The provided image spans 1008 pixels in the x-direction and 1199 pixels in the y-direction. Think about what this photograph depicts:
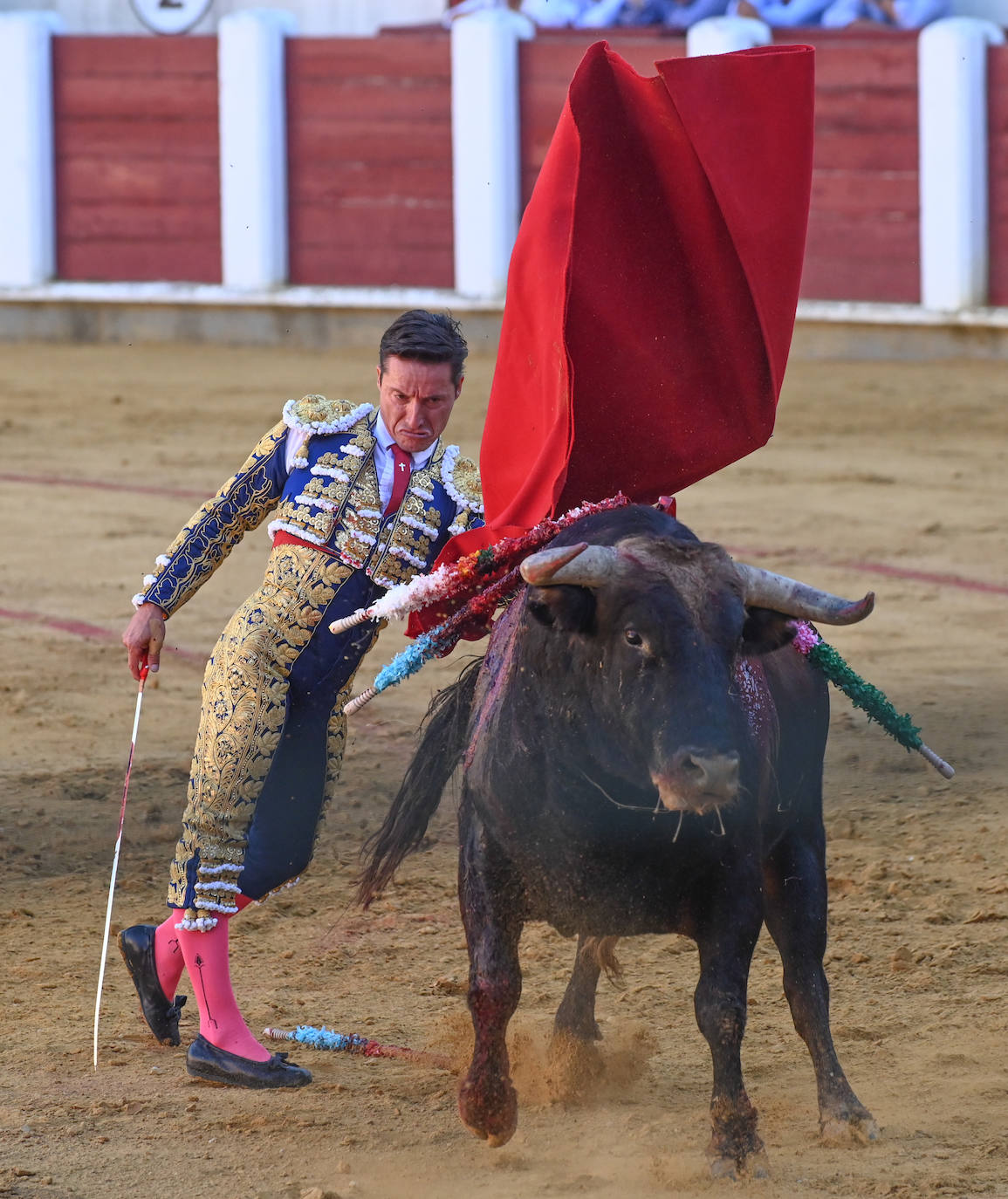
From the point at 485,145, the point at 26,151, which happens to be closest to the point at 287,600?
the point at 485,145

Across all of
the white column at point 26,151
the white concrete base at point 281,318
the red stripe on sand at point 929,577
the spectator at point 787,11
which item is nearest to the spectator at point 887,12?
the spectator at point 787,11

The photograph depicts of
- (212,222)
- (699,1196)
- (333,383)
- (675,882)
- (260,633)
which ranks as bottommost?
(699,1196)

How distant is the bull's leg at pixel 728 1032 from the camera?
2510mm

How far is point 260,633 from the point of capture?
2949 millimetres

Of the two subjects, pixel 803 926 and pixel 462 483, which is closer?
pixel 803 926

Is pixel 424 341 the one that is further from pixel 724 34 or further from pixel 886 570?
pixel 724 34

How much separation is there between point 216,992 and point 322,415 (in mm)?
919

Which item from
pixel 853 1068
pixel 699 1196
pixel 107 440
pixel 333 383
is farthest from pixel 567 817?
pixel 333 383

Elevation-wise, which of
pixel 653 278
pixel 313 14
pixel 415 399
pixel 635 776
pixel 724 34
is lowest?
pixel 635 776

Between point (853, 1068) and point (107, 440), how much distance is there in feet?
21.6

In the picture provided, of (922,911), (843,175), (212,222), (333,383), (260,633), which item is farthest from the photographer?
(212,222)

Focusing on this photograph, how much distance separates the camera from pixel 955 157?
1053 cm

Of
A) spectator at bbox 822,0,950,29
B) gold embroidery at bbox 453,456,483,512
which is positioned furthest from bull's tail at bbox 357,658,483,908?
spectator at bbox 822,0,950,29

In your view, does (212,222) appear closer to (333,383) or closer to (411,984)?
(333,383)
